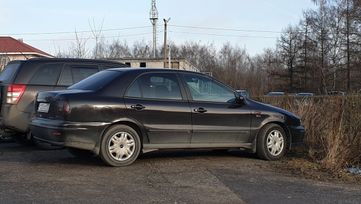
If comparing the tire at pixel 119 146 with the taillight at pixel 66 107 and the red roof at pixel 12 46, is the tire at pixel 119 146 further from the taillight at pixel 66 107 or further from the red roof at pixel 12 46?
the red roof at pixel 12 46

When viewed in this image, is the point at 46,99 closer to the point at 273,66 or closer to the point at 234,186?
the point at 234,186

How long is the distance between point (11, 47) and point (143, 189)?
48515 millimetres

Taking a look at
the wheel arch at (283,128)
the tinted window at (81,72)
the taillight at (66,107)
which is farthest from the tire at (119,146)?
the tinted window at (81,72)

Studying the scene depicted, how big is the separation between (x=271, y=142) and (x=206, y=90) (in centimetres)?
153

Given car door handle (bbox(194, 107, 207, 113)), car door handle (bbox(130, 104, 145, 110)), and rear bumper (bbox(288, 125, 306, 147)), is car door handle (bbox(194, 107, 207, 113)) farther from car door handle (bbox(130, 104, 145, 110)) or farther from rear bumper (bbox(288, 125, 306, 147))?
rear bumper (bbox(288, 125, 306, 147))

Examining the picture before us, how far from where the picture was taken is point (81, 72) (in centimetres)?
1097

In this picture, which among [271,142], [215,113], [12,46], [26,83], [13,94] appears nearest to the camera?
[215,113]

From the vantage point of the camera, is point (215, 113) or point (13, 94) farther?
point (13, 94)

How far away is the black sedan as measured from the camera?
8.20m

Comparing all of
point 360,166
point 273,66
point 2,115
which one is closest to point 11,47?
point 273,66

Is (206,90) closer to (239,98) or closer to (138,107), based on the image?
(239,98)

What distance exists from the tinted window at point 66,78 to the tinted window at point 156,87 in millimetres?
2448

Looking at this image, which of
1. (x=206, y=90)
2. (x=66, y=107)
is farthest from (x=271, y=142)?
(x=66, y=107)

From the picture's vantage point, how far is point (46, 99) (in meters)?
8.54
